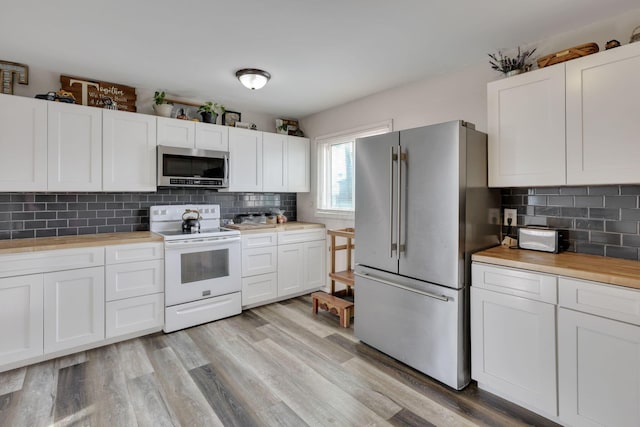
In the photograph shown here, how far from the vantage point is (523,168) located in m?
2.14

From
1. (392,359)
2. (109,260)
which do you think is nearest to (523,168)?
(392,359)

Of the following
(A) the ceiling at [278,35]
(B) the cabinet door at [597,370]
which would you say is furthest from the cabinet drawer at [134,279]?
(B) the cabinet door at [597,370]

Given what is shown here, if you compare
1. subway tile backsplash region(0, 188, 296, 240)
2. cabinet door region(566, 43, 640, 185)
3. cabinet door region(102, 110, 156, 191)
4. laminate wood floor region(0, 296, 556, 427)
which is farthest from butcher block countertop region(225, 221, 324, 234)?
cabinet door region(566, 43, 640, 185)

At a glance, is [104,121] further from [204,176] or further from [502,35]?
[502,35]

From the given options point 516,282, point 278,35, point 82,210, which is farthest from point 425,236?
point 82,210

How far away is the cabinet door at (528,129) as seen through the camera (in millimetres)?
1985

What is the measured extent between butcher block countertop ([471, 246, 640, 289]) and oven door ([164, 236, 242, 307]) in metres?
2.36

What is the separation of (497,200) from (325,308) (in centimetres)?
201

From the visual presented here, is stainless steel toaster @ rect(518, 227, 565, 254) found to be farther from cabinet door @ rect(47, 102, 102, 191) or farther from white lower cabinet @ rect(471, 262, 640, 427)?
cabinet door @ rect(47, 102, 102, 191)

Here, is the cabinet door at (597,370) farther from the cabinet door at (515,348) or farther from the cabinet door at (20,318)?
the cabinet door at (20,318)

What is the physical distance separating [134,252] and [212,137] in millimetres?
1488

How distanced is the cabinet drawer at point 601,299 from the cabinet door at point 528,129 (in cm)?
68

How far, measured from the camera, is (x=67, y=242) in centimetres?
257

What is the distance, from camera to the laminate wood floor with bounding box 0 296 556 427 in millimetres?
1833
